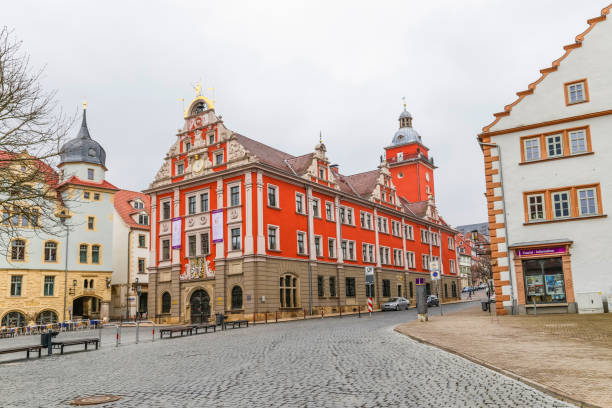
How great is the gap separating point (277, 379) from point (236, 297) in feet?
93.1

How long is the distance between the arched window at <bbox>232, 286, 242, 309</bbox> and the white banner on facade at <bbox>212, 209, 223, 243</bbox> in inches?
151

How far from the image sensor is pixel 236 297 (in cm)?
3909

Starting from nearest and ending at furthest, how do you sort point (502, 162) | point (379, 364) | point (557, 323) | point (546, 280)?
1. point (379, 364)
2. point (557, 323)
3. point (546, 280)
4. point (502, 162)

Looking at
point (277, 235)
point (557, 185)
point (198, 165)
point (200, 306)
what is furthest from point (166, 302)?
point (557, 185)

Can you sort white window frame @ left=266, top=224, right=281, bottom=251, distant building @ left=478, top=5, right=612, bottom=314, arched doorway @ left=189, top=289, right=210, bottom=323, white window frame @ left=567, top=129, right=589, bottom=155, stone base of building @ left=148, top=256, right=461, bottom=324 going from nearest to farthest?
distant building @ left=478, top=5, right=612, bottom=314 < white window frame @ left=567, top=129, right=589, bottom=155 < stone base of building @ left=148, top=256, right=461, bottom=324 < white window frame @ left=266, top=224, right=281, bottom=251 < arched doorway @ left=189, top=289, right=210, bottom=323

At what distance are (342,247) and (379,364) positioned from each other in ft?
120

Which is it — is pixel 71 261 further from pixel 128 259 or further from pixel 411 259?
pixel 411 259

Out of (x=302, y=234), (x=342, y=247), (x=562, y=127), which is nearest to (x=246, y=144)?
(x=302, y=234)

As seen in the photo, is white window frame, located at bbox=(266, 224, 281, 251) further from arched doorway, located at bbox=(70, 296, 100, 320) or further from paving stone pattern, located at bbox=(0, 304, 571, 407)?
A: arched doorway, located at bbox=(70, 296, 100, 320)

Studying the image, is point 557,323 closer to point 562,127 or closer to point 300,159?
point 562,127

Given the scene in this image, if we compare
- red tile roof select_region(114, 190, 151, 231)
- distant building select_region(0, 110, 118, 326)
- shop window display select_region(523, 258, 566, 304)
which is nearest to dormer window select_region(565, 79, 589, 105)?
shop window display select_region(523, 258, 566, 304)

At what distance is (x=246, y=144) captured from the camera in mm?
44250

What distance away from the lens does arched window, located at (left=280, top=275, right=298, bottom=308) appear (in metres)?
40.6

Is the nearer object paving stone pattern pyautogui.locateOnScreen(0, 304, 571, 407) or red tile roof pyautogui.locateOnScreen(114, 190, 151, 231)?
paving stone pattern pyautogui.locateOnScreen(0, 304, 571, 407)
